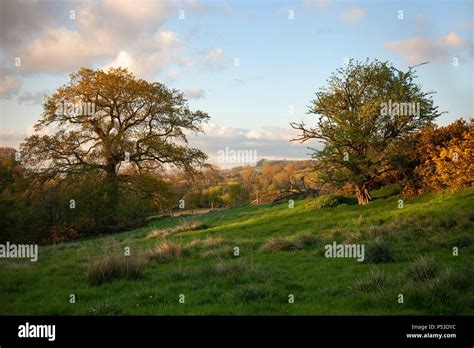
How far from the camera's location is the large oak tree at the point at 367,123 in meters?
26.0

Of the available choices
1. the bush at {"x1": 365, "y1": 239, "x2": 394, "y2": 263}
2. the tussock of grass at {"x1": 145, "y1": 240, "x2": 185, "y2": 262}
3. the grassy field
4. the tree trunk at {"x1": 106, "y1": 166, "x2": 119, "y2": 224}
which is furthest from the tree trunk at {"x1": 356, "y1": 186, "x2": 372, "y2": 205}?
the tree trunk at {"x1": 106, "y1": 166, "x2": 119, "y2": 224}

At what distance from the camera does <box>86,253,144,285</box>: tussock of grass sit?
1086 centimetres

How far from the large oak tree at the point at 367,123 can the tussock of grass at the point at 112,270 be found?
1836cm

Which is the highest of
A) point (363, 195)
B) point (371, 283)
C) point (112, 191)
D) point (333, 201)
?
point (112, 191)

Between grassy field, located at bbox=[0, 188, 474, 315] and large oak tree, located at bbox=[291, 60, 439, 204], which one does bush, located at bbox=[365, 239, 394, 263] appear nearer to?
grassy field, located at bbox=[0, 188, 474, 315]

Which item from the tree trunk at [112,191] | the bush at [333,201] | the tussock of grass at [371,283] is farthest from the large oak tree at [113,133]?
the tussock of grass at [371,283]

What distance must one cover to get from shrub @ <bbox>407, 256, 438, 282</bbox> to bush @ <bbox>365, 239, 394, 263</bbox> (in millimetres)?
2628

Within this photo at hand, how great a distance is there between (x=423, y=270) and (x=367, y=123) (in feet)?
60.2

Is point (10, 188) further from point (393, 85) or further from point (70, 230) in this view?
point (393, 85)

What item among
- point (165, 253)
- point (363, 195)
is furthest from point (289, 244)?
point (363, 195)

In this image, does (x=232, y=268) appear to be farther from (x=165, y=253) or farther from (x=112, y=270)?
(x=165, y=253)

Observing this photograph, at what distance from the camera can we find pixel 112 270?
11.0 meters

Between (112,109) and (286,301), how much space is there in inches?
1283
